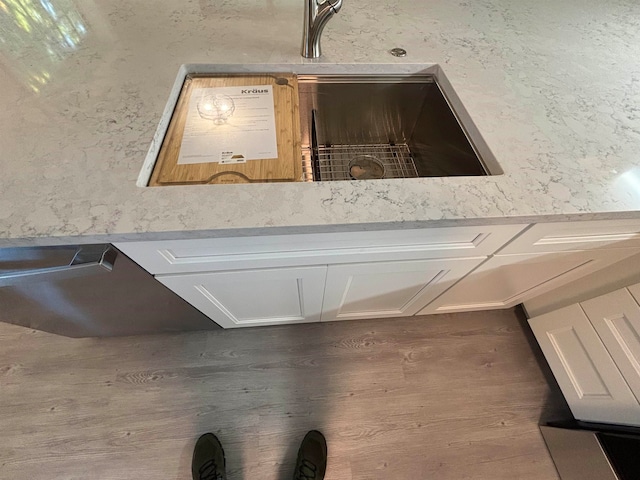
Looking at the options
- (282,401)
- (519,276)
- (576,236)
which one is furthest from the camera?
(282,401)

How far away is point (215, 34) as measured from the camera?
3.42 ft

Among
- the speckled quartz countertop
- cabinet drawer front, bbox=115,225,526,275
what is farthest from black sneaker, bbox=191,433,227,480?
the speckled quartz countertop

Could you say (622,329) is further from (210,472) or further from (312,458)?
(210,472)

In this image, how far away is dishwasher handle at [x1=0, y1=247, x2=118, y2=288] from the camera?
686 millimetres

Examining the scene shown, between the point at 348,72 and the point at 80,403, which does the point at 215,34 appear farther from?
the point at 80,403

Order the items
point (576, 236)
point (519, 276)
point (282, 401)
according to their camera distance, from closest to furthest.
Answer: point (576, 236), point (519, 276), point (282, 401)

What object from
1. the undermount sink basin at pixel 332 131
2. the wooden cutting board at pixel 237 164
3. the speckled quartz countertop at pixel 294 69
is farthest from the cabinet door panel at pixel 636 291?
the wooden cutting board at pixel 237 164

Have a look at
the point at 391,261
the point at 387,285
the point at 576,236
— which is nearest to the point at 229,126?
Result: the point at 391,261

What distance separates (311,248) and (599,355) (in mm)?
1093

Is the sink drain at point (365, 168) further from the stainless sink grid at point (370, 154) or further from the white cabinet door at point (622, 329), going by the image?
the white cabinet door at point (622, 329)

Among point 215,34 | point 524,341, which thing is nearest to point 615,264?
point 524,341

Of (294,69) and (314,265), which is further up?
(294,69)

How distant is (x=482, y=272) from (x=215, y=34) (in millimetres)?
1173

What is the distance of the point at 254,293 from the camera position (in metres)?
1.01
